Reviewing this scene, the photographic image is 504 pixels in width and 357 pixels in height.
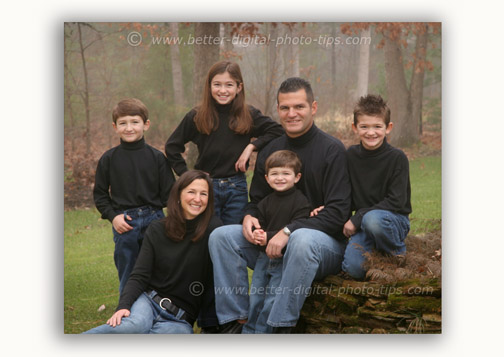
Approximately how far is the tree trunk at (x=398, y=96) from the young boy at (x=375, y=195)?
24 cm

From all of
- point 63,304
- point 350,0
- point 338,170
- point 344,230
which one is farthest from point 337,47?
point 63,304

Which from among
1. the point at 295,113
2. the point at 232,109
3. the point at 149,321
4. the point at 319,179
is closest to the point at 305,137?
the point at 295,113

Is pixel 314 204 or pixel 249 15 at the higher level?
pixel 249 15

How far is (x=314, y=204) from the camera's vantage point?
3.64 metres

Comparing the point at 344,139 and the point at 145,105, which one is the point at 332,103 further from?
the point at 145,105

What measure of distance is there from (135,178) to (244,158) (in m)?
0.70

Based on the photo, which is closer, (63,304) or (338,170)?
(338,170)

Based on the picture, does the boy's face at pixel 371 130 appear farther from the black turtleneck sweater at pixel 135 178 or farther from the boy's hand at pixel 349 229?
the black turtleneck sweater at pixel 135 178

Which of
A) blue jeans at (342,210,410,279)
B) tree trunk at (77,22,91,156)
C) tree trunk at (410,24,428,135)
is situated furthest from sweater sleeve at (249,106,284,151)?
tree trunk at (77,22,91,156)

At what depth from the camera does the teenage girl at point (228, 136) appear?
149 inches

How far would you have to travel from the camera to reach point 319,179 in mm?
3631

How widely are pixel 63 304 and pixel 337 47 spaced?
2.43m

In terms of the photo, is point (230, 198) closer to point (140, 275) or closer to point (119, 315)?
point (140, 275)

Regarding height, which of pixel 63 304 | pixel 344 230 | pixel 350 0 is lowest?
pixel 63 304
